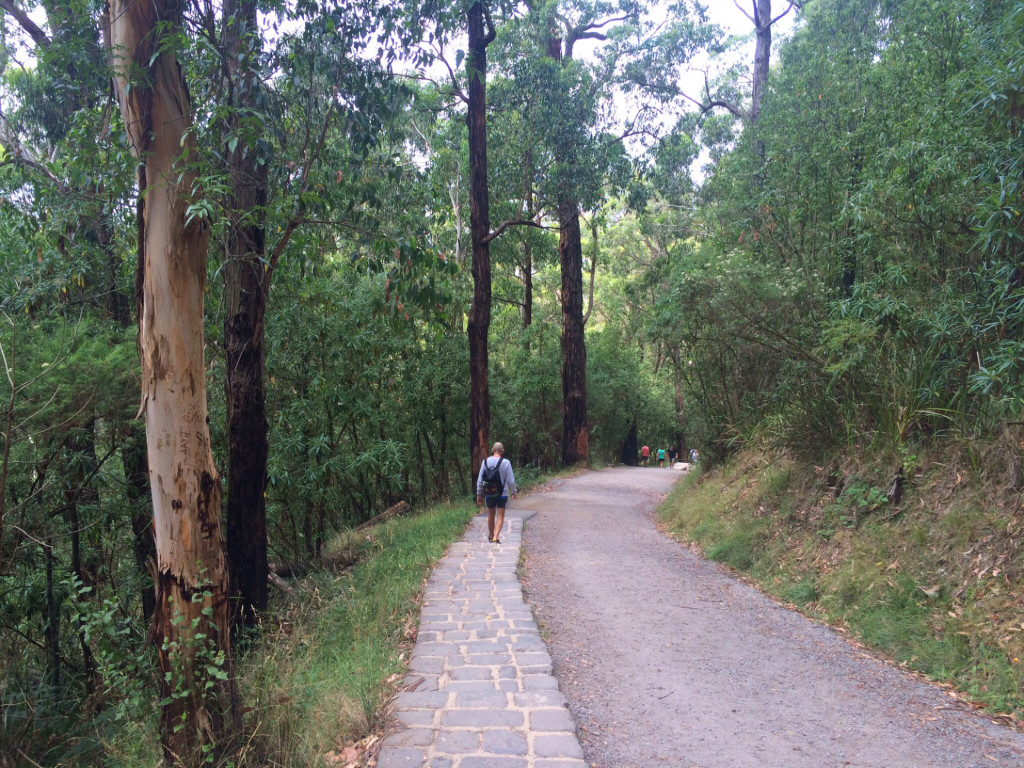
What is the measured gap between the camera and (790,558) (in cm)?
813

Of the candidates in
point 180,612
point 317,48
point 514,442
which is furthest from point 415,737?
point 514,442

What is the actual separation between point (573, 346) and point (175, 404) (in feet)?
58.4

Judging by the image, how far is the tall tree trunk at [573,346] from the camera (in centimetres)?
2122

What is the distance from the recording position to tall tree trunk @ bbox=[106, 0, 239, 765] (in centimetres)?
399

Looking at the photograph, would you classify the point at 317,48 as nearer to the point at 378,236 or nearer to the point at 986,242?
the point at 378,236

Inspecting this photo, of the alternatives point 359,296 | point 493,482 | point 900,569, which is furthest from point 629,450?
point 900,569

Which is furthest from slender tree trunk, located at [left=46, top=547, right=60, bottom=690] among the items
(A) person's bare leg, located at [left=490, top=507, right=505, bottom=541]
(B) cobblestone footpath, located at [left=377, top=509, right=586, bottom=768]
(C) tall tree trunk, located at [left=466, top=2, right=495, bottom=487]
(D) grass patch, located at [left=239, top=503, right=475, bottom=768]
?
(C) tall tree trunk, located at [left=466, top=2, right=495, bottom=487]

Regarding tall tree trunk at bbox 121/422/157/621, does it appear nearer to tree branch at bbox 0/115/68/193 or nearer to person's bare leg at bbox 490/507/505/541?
tree branch at bbox 0/115/68/193

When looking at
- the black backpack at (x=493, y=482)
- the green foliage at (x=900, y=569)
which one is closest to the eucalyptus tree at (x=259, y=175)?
the black backpack at (x=493, y=482)

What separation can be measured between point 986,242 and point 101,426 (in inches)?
357

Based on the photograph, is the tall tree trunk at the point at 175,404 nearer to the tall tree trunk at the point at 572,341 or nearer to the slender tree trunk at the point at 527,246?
the slender tree trunk at the point at 527,246

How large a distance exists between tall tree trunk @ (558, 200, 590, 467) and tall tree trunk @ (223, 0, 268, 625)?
14416mm

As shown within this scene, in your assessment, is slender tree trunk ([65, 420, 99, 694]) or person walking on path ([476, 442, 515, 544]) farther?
person walking on path ([476, 442, 515, 544])

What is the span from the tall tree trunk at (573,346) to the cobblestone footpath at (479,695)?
48.1ft
